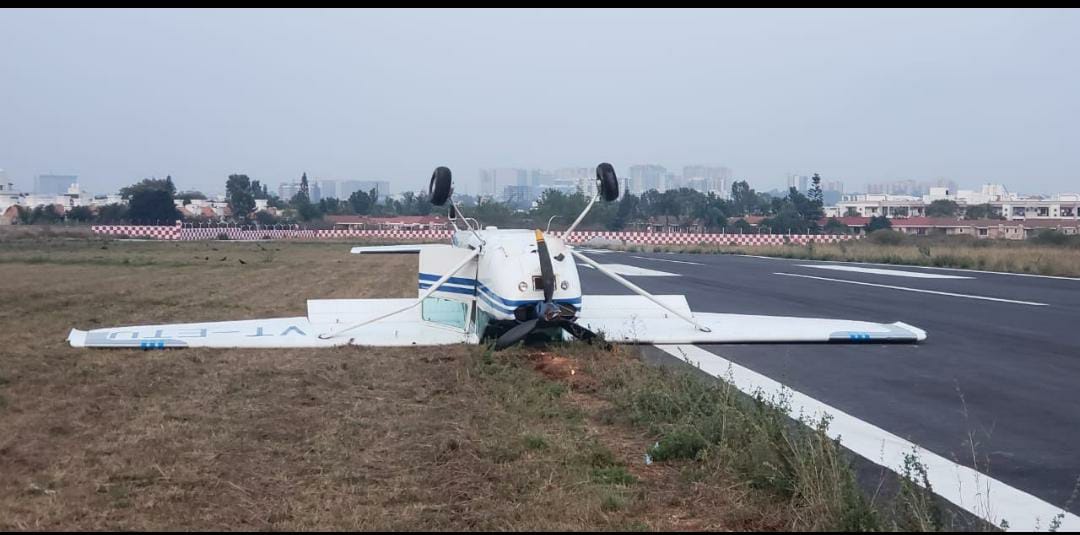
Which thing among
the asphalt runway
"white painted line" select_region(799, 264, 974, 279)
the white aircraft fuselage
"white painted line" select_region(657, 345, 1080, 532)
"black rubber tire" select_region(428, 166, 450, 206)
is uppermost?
"black rubber tire" select_region(428, 166, 450, 206)

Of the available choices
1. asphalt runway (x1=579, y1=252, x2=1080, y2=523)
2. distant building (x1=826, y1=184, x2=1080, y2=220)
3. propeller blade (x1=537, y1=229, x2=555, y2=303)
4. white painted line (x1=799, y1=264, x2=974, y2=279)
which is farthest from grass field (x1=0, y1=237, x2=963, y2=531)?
distant building (x1=826, y1=184, x2=1080, y2=220)

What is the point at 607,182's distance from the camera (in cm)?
1039

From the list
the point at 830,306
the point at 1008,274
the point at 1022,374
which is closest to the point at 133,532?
the point at 1022,374

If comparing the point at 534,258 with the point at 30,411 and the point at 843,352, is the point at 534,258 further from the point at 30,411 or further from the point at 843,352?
the point at 30,411

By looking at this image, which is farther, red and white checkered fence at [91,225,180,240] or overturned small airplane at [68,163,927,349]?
red and white checkered fence at [91,225,180,240]

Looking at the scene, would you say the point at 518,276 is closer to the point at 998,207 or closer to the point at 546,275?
the point at 546,275

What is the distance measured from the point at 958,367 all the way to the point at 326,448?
22.1ft

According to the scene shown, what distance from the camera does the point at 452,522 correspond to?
15.0 ft

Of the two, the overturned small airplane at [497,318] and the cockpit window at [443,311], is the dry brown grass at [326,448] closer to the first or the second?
the overturned small airplane at [497,318]

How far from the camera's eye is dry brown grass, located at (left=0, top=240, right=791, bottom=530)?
183 inches

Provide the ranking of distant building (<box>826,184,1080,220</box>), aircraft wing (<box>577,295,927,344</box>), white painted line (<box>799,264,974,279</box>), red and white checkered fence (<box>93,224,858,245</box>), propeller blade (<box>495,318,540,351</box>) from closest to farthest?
propeller blade (<box>495,318,540,351</box>), aircraft wing (<box>577,295,927,344</box>), white painted line (<box>799,264,974,279</box>), red and white checkered fence (<box>93,224,858,245</box>), distant building (<box>826,184,1080,220</box>)

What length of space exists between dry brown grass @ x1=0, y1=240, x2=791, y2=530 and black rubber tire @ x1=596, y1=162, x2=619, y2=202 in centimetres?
191

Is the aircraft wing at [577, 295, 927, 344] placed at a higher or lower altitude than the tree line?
lower

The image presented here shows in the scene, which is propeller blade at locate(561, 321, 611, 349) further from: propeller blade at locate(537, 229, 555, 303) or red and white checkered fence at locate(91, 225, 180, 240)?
red and white checkered fence at locate(91, 225, 180, 240)
